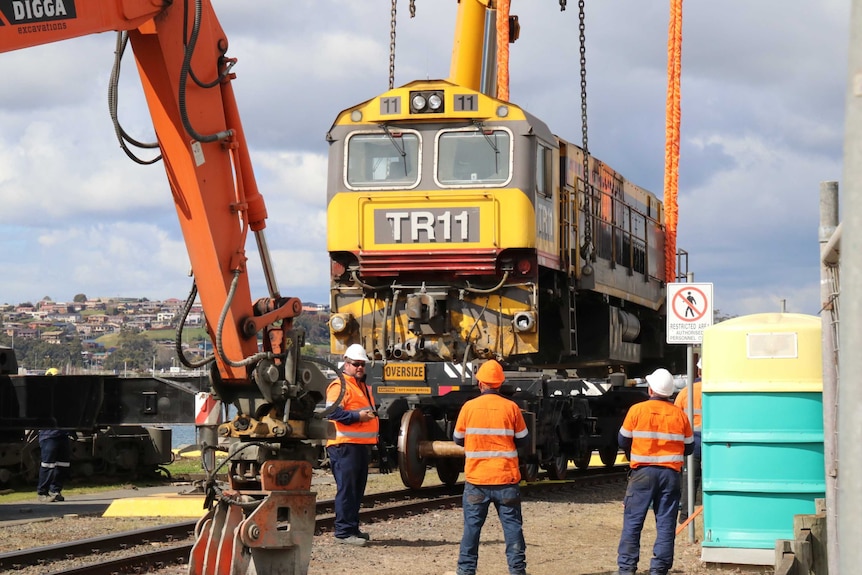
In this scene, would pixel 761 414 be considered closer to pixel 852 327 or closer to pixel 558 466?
pixel 852 327

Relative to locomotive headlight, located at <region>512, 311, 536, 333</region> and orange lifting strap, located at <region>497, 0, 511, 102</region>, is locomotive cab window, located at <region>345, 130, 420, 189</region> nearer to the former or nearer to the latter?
locomotive headlight, located at <region>512, 311, 536, 333</region>

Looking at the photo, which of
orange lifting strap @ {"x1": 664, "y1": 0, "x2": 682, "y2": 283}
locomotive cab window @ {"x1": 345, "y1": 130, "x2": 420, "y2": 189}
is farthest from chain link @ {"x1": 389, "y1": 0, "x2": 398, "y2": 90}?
orange lifting strap @ {"x1": 664, "y1": 0, "x2": 682, "y2": 283}

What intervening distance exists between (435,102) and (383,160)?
93cm

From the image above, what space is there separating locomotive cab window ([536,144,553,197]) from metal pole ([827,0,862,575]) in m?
11.8

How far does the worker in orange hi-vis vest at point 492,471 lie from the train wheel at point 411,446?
15.9 ft

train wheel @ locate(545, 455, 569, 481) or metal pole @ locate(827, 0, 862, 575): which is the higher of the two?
metal pole @ locate(827, 0, 862, 575)

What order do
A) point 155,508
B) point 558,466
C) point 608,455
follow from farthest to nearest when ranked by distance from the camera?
point 608,455 < point 558,466 < point 155,508

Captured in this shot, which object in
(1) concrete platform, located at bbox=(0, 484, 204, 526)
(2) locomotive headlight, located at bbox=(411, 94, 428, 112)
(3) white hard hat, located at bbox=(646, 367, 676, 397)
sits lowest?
(1) concrete platform, located at bbox=(0, 484, 204, 526)

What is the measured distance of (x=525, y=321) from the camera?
14961 mm

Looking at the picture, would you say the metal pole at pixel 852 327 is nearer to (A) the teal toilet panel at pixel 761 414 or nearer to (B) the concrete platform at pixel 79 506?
(A) the teal toilet panel at pixel 761 414

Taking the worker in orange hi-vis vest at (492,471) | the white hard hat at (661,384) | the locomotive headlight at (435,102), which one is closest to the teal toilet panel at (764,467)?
the white hard hat at (661,384)

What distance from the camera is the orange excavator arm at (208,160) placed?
8312 mm

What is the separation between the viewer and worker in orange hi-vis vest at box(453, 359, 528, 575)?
9.13m

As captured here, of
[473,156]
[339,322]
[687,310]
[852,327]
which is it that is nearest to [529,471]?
Result: [339,322]
